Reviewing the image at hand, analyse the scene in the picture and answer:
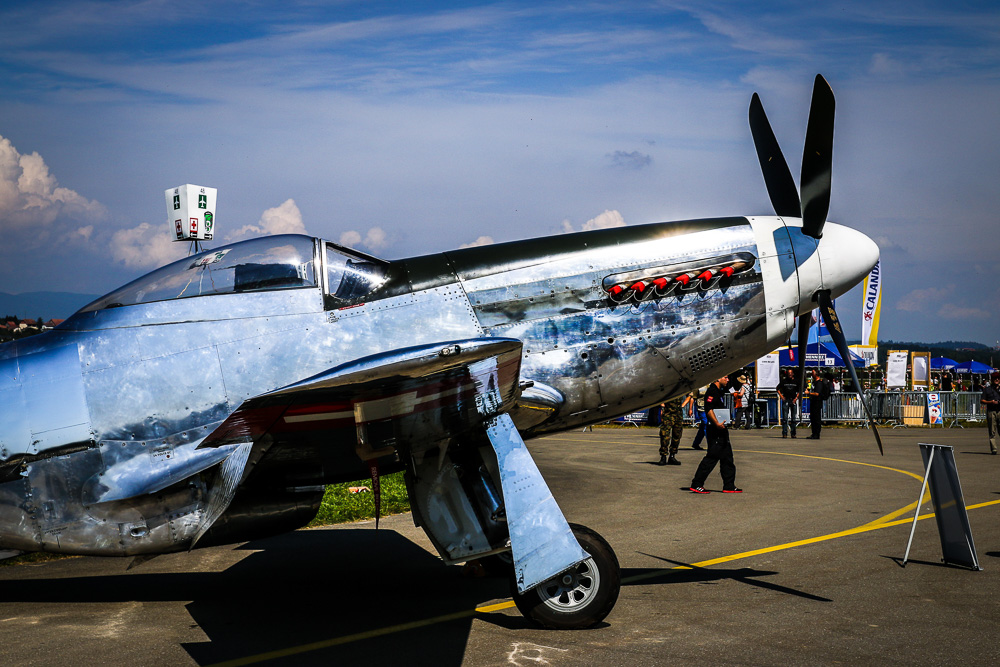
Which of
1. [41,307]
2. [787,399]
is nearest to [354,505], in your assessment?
[787,399]

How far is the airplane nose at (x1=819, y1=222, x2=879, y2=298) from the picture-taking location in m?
6.70

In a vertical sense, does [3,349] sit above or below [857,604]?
above

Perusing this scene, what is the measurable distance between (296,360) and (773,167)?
5065mm

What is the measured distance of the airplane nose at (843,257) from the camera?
6695 millimetres

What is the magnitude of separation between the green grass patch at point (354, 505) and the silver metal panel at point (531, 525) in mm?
4986

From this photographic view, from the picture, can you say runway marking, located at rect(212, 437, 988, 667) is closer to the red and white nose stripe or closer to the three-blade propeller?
the three-blade propeller

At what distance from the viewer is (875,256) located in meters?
6.96

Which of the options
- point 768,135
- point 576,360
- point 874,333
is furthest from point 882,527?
point 874,333

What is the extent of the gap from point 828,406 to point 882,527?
2054 centimetres

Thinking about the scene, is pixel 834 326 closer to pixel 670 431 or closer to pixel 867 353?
pixel 670 431

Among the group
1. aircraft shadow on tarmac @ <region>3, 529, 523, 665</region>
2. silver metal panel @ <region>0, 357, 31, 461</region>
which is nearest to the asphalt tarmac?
aircraft shadow on tarmac @ <region>3, 529, 523, 665</region>

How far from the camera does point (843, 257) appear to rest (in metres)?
6.73

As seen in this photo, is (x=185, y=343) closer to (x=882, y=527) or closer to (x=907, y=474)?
(x=882, y=527)

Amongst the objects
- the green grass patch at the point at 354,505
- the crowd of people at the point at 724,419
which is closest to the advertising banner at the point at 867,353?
the crowd of people at the point at 724,419
